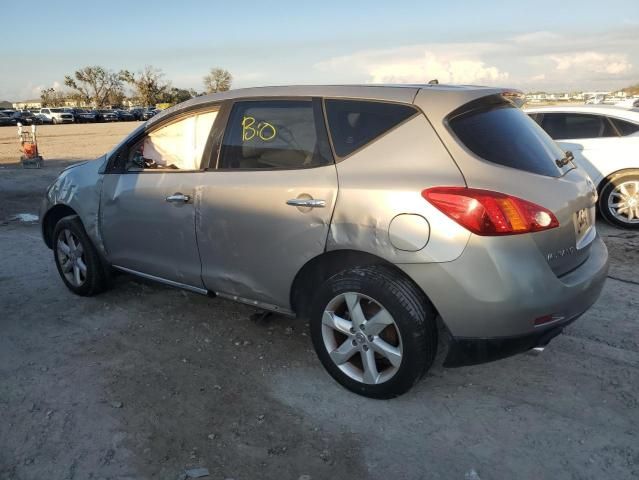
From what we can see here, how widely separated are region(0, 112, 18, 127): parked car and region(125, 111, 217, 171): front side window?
162 ft

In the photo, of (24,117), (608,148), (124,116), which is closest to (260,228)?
(608,148)

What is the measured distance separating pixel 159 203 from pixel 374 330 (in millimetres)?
1843

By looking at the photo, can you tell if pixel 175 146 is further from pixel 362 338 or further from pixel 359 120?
pixel 362 338

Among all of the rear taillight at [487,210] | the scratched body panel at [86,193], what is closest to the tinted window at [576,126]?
the rear taillight at [487,210]

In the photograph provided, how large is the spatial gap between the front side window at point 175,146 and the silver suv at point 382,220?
15 mm

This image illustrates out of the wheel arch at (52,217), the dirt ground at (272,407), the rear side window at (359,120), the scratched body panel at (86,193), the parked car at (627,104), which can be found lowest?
the dirt ground at (272,407)

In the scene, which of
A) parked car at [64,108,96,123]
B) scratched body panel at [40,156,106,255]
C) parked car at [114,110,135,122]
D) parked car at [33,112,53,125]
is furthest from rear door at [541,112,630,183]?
parked car at [114,110,135,122]

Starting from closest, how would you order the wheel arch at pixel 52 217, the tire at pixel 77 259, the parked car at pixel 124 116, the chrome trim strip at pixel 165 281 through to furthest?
the chrome trim strip at pixel 165 281, the tire at pixel 77 259, the wheel arch at pixel 52 217, the parked car at pixel 124 116

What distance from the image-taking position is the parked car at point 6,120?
4559 cm

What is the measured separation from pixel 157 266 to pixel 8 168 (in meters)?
13.0

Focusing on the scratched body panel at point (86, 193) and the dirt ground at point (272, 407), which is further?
the scratched body panel at point (86, 193)

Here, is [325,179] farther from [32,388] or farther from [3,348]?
[3,348]

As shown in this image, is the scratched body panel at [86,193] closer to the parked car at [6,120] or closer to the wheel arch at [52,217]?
the wheel arch at [52,217]

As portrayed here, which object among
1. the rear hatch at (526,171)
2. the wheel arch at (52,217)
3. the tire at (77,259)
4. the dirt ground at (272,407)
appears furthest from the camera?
the wheel arch at (52,217)
